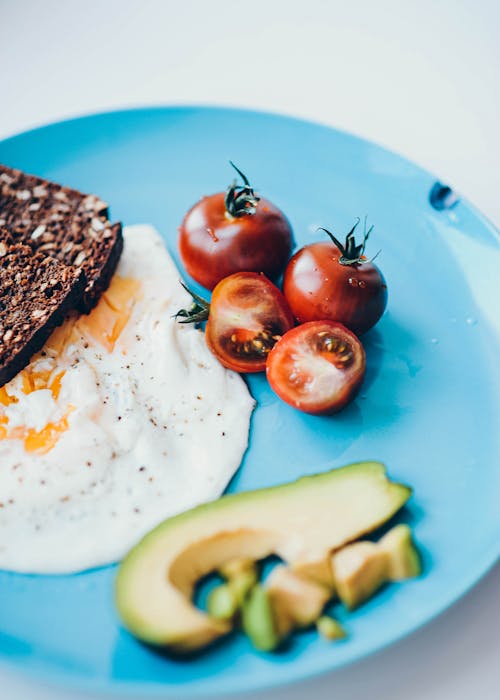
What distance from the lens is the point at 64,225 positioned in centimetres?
333

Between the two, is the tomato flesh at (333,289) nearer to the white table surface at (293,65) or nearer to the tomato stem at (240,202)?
the tomato stem at (240,202)

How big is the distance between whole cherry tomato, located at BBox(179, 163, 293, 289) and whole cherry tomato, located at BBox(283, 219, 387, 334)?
0.16 metres

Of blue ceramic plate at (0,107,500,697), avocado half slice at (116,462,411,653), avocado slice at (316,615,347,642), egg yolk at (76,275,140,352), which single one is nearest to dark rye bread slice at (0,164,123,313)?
egg yolk at (76,275,140,352)

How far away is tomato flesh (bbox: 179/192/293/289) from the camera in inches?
121

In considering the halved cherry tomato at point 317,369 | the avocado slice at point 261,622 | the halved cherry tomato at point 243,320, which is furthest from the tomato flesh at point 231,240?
the avocado slice at point 261,622

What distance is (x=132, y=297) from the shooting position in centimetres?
323

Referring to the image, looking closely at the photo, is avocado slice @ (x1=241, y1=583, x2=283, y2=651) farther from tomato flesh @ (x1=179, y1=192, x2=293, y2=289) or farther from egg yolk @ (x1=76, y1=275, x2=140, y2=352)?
tomato flesh @ (x1=179, y1=192, x2=293, y2=289)

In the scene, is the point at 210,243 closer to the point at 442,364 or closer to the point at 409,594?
the point at 442,364

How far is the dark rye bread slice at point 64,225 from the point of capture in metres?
3.18

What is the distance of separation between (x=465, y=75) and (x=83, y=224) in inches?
101

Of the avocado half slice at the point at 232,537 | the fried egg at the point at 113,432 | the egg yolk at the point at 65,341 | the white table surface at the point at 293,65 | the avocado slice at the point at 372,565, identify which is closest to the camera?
the avocado half slice at the point at 232,537

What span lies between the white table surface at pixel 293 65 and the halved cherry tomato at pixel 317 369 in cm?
148

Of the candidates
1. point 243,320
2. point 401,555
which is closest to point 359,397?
point 243,320

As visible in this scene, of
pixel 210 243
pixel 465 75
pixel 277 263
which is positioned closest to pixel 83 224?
pixel 210 243
